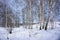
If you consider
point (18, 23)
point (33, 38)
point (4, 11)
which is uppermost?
point (4, 11)

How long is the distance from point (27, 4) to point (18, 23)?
2.75 feet

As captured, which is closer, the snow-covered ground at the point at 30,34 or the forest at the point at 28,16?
the snow-covered ground at the point at 30,34

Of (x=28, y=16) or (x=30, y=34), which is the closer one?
(x=30, y=34)

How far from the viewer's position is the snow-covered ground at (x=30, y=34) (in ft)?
14.2

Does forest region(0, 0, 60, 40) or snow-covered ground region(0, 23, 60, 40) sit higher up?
forest region(0, 0, 60, 40)

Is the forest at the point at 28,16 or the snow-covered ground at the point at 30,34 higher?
the forest at the point at 28,16

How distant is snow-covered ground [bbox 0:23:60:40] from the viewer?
4.32 meters

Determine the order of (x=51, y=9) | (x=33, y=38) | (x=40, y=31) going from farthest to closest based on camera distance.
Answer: (x=51, y=9), (x=40, y=31), (x=33, y=38)

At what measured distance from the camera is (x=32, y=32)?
15.4 feet

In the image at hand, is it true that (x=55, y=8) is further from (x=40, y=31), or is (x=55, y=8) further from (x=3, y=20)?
(x=3, y=20)

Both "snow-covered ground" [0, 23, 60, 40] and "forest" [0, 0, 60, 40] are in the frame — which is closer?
"snow-covered ground" [0, 23, 60, 40]

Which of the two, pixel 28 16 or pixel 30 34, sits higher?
pixel 28 16

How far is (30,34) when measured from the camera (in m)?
4.60

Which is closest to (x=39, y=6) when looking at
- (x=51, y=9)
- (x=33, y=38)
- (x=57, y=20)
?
(x=51, y=9)
